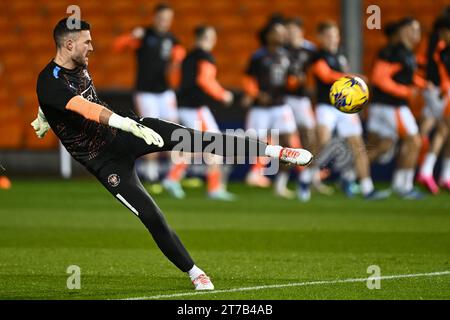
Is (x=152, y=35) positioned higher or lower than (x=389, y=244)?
higher

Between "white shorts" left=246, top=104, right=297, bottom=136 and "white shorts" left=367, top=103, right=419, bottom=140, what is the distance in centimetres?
127

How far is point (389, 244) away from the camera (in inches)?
406

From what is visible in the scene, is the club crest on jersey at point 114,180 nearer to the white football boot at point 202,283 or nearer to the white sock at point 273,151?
the white football boot at point 202,283

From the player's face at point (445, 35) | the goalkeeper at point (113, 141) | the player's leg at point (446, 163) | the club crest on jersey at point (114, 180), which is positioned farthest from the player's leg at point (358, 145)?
the club crest on jersey at point (114, 180)

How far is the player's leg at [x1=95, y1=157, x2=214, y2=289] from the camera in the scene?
746 centimetres

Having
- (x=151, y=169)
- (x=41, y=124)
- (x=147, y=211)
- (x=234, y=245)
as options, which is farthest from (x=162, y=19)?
(x=147, y=211)

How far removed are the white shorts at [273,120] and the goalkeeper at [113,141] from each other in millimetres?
8614

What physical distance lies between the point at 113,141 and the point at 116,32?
15017 mm

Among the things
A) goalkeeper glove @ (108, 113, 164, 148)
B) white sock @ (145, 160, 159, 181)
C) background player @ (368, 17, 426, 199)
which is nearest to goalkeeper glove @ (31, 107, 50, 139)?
goalkeeper glove @ (108, 113, 164, 148)

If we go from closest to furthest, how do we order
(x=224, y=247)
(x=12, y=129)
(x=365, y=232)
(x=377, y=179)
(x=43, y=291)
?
(x=43, y=291) → (x=224, y=247) → (x=365, y=232) → (x=377, y=179) → (x=12, y=129)

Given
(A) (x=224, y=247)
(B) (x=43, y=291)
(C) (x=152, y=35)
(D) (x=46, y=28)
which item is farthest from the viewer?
(D) (x=46, y=28)

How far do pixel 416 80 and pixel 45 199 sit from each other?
5.98 metres
